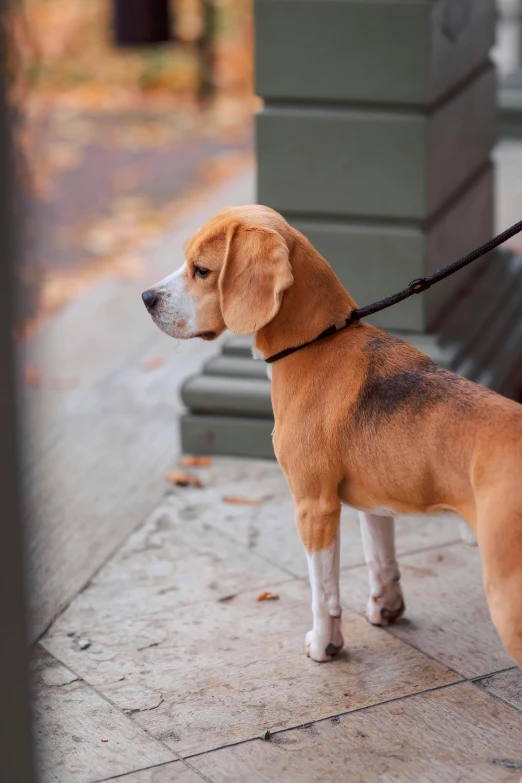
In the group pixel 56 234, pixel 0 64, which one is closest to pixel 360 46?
pixel 0 64

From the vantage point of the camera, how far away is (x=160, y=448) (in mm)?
6082

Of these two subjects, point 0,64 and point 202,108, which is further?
point 202,108

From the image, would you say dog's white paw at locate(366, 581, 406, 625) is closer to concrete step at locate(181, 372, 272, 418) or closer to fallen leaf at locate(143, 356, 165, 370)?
concrete step at locate(181, 372, 272, 418)

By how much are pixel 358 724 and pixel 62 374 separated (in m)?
4.09

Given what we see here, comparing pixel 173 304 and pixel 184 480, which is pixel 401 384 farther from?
pixel 184 480

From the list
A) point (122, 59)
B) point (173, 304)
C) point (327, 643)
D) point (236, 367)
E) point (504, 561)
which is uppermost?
point (122, 59)

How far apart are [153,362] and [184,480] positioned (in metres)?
1.71

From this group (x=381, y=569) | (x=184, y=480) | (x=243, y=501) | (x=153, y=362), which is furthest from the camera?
(x=153, y=362)

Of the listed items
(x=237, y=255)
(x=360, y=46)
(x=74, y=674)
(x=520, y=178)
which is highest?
(x=360, y=46)

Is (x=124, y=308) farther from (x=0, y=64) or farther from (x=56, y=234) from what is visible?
(x=0, y=64)

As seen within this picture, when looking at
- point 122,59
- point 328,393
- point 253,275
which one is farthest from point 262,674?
point 122,59

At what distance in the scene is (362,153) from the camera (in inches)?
214

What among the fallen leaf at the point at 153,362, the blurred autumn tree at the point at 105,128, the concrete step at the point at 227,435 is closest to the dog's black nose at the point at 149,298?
the concrete step at the point at 227,435

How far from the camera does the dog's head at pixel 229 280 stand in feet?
11.4
